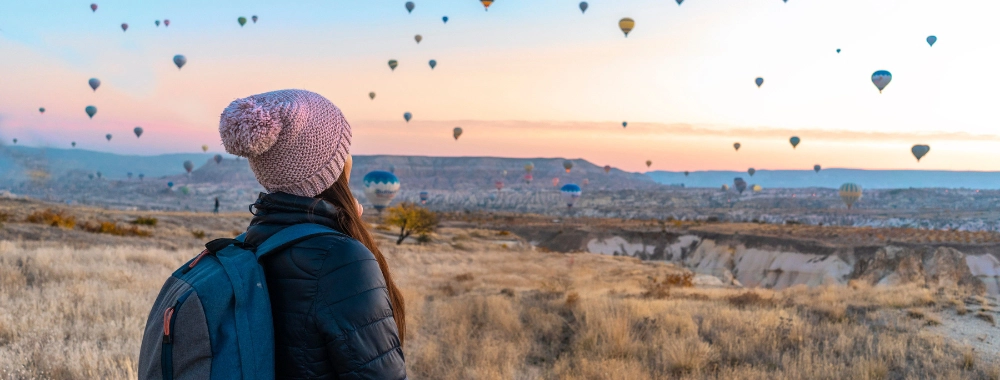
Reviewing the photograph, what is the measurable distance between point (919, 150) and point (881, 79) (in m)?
25.8

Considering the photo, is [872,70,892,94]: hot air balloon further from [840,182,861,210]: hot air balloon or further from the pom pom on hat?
the pom pom on hat

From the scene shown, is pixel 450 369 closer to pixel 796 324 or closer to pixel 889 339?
pixel 796 324

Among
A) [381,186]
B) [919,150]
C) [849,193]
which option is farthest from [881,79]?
[849,193]

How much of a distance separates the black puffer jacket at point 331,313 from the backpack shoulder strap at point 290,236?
0.9 inches

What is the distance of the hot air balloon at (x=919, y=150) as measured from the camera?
6796 centimetres

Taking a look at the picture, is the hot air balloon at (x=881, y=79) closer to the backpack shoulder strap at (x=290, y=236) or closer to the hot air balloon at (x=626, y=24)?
the hot air balloon at (x=626, y=24)

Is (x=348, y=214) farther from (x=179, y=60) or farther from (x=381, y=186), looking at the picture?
(x=179, y=60)

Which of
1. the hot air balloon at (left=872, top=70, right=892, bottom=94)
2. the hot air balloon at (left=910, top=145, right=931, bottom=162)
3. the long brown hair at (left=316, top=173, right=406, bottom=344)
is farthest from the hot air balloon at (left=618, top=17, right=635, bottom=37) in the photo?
the long brown hair at (left=316, top=173, right=406, bottom=344)

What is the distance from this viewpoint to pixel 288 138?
2068 millimetres

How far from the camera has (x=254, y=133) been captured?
200 centimetres

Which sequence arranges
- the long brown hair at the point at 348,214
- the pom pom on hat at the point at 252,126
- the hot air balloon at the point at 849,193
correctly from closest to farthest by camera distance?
the pom pom on hat at the point at 252,126
the long brown hair at the point at 348,214
the hot air balloon at the point at 849,193

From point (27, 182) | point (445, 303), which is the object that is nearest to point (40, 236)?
point (445, 303)

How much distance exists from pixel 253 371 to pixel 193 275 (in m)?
0.33

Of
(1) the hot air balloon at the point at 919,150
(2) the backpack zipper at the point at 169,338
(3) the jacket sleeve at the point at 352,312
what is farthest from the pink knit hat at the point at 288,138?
(1) the hot air balloon at the point at 919,150
